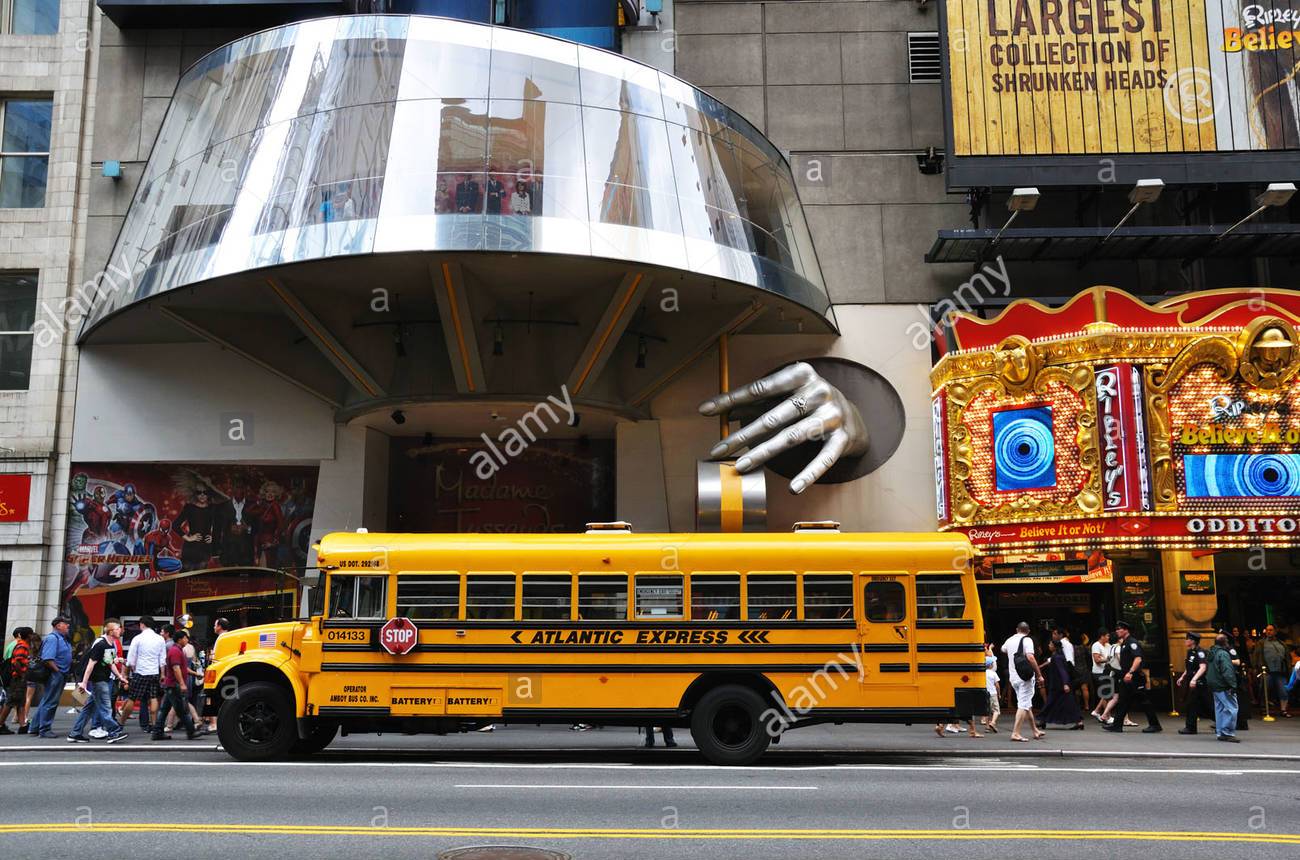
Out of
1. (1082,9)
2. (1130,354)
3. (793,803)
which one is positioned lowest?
(793,803)

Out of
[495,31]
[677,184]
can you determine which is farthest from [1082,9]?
[495,31]

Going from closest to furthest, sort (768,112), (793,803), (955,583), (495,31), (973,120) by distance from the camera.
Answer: (793,803), (955,583), (495,31), (973,120), (768,112)

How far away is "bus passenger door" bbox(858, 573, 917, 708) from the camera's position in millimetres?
13688

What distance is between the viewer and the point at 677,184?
66.2ft

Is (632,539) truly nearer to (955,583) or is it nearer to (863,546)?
(863,546)

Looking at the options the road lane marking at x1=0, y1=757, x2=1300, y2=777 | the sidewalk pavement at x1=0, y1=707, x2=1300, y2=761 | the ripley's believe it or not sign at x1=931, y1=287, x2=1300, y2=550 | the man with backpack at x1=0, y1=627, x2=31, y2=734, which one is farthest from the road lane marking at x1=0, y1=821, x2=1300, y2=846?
the ripley's believe it or not sign at x1=931, y1=287, x2=1300, y2=550

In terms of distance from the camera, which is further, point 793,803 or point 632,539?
point 632,539

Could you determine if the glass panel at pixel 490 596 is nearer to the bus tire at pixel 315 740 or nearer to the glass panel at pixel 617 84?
the bus tire at pixel 315 740

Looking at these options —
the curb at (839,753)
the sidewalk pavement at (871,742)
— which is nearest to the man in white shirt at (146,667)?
the sidewalk pavement at (871,742)

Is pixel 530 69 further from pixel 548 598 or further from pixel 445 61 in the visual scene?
pixel 548 598

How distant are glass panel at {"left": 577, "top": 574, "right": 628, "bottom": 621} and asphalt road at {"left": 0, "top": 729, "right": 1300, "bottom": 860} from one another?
183 centimetres

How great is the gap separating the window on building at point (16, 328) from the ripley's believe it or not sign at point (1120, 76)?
68.9 ft

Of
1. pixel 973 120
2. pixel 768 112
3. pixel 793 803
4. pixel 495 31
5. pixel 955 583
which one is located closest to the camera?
pixel 793 803

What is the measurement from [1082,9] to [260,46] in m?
17.3
